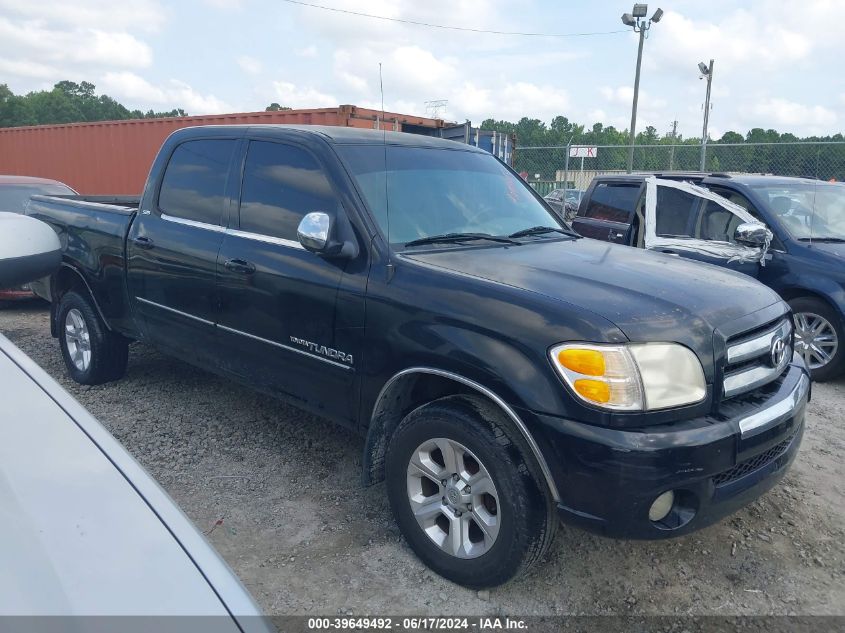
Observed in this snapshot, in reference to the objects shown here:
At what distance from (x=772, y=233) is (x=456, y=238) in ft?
12.5

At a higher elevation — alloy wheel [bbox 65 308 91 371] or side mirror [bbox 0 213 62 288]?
side mirror [bbox 0 213 62 288]

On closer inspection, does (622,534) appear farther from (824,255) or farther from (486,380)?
(824,255)

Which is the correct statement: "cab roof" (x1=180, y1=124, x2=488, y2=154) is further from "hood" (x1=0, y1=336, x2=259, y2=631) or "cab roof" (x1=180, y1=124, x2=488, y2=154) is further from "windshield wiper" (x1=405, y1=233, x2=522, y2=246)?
"hood" (x1=0, y1=336, x2=259, y2=631)

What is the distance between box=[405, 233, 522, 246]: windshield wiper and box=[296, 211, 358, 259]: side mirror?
29 cm

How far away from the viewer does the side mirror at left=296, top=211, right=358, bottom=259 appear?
3.03m

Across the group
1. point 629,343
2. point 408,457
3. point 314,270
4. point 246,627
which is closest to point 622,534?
point 629,343

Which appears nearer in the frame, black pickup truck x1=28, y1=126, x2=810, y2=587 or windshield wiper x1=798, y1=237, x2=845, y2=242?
black pickup truck x1=28, y1=126, x2=810, y2=587

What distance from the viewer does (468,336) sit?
103 inches

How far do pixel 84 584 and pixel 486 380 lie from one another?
1.65 meters

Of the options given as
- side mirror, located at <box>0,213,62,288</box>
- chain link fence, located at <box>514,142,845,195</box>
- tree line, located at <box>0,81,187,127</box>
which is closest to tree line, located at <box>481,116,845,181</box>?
chain link fence, located at <box>514,142,845,195</box>

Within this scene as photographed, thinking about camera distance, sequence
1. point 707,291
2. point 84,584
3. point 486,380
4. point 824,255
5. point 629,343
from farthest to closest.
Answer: point 824,255, point 707,291, point 486,380, point 629,343, point 84,584

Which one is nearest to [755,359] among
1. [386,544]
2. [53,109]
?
[386,544]

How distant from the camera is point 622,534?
2381mm

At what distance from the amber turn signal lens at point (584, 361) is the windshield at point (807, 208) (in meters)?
4.36
